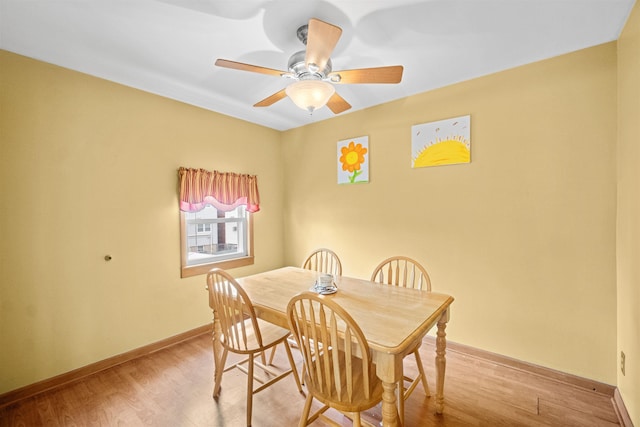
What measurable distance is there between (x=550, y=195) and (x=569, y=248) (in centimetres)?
41

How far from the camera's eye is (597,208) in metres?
1.94

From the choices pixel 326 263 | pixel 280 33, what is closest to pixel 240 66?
pixel 280 33

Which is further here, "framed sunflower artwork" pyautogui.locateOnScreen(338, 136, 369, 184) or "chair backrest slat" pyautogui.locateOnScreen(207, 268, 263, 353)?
"framed sunflower artwork" pyautogui.locateOnScreen(338, 136, 369, 184)

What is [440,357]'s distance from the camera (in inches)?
67.9

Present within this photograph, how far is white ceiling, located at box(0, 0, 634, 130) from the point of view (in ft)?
5.11

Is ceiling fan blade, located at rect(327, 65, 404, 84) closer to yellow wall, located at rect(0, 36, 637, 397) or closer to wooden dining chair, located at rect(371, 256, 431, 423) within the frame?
yellow wall, located at rect(0, 36, 637, 397)

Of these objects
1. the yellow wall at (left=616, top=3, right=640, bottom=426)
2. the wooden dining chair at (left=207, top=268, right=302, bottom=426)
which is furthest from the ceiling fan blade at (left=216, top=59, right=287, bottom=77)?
the yellow wall at (left=616, top=3, right=640, bottom=426)

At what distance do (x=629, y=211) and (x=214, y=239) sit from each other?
11.4 ft

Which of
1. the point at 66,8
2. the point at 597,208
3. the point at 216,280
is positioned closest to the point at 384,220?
the point at 597,208

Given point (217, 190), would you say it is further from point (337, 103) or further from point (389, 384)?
point (389, 384)

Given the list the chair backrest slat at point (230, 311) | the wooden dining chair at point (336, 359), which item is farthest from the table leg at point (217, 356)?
the wooden dining chair at point (336, 359)

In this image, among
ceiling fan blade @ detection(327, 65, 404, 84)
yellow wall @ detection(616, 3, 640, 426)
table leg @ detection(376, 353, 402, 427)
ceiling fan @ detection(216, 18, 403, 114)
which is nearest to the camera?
table leg @ detection(376, 353, 402, 427)

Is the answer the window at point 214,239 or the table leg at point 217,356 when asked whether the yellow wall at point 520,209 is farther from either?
the table leg at point 217,356

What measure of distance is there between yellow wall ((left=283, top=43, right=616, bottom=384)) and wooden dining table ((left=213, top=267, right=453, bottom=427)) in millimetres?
883
